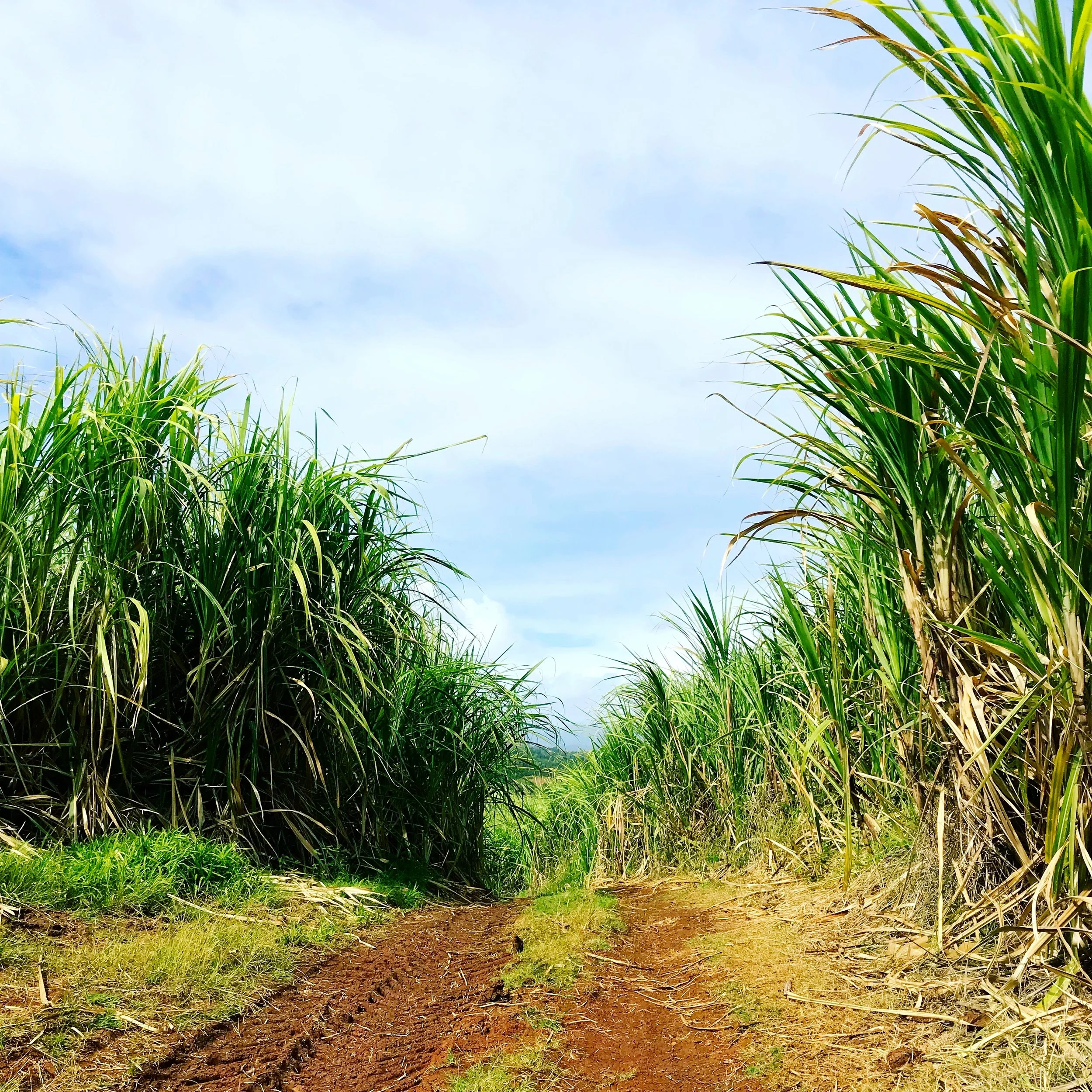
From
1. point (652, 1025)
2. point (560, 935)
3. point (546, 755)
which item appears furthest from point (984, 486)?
point (546, 755)

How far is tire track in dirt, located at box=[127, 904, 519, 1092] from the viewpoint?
2229mm

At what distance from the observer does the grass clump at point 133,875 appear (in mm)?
3064

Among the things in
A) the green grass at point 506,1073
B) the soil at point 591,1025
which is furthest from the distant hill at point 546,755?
the green grass at point 506,1073

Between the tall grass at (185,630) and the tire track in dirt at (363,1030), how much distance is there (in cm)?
99

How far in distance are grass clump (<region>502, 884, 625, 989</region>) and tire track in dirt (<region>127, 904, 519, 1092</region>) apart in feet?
0.39

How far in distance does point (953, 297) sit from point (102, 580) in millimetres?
3527

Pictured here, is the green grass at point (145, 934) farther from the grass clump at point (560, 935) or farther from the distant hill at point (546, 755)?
the distant hill at point (546, 755)

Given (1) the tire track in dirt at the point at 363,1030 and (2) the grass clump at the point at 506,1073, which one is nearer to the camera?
(2) the grass clump at the point at 506,1073

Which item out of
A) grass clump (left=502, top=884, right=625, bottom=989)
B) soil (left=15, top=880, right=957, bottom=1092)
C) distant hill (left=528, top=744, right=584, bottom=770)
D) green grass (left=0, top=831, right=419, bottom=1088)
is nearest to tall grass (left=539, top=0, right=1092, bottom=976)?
soil (left=15, top=880, right=957, bottom=1092)

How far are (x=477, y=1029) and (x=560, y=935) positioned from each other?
119cm

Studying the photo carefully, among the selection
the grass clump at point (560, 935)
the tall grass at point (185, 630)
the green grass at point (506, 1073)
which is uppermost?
the tall grass at point (185, 630)

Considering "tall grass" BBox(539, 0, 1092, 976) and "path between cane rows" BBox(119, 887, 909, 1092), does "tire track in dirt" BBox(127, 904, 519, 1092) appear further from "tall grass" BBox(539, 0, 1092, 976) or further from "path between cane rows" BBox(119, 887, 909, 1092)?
"tall grass" BBox(539, 0, 1092, 976)

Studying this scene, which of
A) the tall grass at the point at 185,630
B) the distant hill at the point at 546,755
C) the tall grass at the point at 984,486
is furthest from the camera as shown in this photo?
the distant hill at the point at 546,755

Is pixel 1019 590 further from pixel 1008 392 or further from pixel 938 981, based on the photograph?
pixel 938 981
